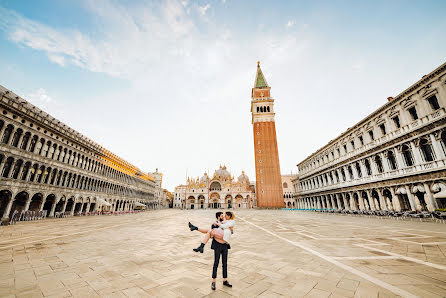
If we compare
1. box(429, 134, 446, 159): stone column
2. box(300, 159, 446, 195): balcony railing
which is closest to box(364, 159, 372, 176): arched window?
box(300, 159, 446, 195): balcony railing

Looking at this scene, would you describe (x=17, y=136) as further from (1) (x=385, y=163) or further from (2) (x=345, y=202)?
(2) (x=345, y=202)

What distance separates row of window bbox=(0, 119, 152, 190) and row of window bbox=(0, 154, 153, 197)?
142 cm

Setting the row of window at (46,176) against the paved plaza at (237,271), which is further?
the row of window at (46,176)

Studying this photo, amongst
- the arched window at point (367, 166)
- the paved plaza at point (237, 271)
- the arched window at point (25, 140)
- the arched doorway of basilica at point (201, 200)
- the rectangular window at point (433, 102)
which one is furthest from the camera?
the arched doorway of basilica at point (201, 200)

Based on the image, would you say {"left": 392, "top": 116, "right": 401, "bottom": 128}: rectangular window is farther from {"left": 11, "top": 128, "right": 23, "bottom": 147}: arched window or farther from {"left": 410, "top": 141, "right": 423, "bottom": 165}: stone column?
{"left": 11, "top": 128, "right": 23, "bottom": 147}: arched window

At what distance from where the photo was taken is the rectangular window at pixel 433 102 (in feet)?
54.0

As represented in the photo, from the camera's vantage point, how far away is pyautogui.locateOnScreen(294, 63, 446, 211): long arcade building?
51.7ft

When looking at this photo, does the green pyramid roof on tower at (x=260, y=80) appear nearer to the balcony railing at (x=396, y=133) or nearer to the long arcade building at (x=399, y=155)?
the long arcade building at (x=399, y=155)

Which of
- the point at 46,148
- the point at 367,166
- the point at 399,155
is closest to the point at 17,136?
the point at 46,148

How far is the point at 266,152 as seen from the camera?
5247 cm

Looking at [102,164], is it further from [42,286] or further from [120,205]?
[42,286]

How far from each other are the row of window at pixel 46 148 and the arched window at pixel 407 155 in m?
38.7

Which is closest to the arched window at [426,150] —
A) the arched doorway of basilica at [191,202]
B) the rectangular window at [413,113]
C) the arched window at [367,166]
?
the rectangular window at [413,113]

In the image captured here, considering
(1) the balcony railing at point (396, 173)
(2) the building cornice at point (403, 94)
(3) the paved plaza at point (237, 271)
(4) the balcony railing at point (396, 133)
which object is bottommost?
(3) the paved plaza at point (237, 271)
